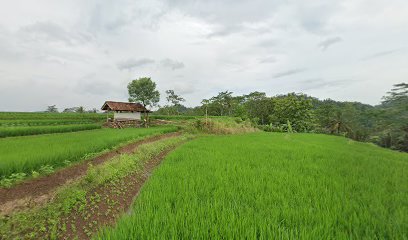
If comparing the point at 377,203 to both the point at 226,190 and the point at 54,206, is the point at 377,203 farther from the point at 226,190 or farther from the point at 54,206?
the point at 54,206

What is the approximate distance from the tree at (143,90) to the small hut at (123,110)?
7410mm

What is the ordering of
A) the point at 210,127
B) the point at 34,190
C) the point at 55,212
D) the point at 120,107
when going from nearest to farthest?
the point at 55,212
the point at 34,190
the point at 210,127
the point at 120,107

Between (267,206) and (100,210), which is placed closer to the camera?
(267,206)

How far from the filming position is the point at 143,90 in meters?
35.4

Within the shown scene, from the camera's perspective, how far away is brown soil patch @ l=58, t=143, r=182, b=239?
10.2 feet

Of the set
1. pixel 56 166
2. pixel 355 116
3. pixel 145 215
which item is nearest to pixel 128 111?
pixel 56 166

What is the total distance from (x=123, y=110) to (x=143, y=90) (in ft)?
33.3

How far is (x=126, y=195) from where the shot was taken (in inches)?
181

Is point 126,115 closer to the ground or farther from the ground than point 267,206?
farther from the ground

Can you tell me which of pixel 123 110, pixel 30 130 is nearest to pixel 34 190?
pixel 30 130

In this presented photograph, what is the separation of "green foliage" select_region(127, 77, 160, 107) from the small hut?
A: 7410mm

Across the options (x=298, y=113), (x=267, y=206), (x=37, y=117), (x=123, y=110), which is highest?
(x=123, y=110)

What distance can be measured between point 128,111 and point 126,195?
24.0 m

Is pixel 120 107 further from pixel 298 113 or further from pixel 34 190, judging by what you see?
pixel 298 113
